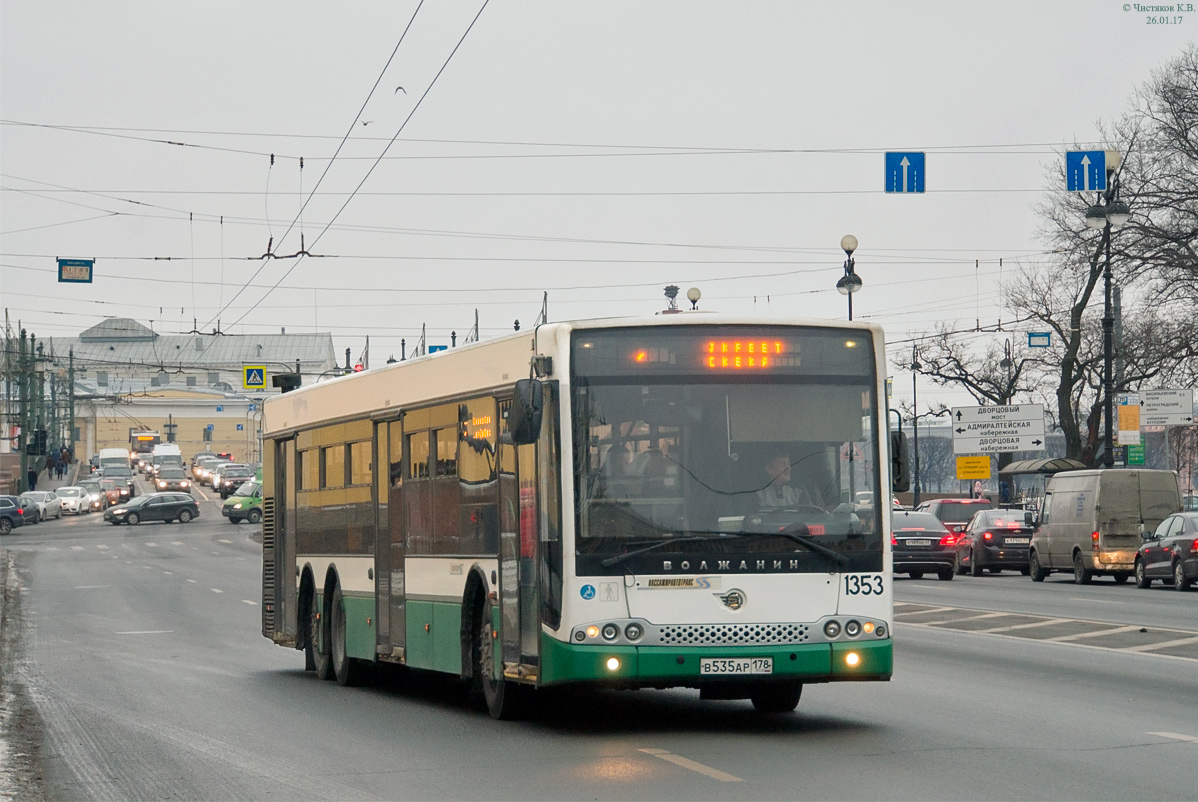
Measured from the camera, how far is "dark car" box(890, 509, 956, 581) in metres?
36.2

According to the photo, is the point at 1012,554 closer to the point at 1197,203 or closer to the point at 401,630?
the point at 1197,203

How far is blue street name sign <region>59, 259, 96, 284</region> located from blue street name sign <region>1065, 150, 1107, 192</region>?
20771mm

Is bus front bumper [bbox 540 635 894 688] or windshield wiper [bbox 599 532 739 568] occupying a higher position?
windshield wiper [bbox 599 532 739 568]

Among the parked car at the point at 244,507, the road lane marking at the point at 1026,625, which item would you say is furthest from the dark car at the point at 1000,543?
the parked car at the point at 244,507

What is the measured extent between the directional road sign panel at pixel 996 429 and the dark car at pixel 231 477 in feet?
150

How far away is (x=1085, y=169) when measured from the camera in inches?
1240

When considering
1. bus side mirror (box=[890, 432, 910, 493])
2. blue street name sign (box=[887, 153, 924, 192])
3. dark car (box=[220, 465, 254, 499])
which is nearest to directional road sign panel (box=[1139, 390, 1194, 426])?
blue street name sign (box=[887, 153, 924, 192])

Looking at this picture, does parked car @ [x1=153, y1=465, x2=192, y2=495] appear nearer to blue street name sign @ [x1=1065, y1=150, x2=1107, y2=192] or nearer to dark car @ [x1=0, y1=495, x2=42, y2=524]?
dark car @ [x1=0, y1=495, x2=42, y2=524]

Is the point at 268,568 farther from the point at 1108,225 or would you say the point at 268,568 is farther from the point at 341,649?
the point at 1108,225

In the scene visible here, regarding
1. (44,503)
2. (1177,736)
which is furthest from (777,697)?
(44,503)

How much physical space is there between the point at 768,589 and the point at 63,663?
1189 cm

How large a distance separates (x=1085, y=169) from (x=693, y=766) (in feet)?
79.6

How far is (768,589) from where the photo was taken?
1109 cm

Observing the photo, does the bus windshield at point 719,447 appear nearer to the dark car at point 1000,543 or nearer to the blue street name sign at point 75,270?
the blue street name sign at point 75,270
